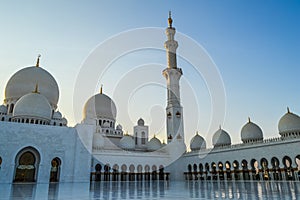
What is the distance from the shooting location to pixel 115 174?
66.0 ft

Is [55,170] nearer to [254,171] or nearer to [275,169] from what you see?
[254,171]

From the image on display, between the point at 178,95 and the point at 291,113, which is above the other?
the point at 178,95

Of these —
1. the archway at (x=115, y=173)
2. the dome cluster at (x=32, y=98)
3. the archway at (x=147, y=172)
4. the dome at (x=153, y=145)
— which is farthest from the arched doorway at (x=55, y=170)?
the dome at (x=153, y=145)

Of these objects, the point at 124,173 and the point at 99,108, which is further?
the point at 99,108

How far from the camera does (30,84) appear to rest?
816 inches

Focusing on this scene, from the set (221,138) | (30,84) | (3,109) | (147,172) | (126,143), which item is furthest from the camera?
(126,143)

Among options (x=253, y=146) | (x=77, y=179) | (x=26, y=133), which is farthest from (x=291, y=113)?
(x=26, y=133)

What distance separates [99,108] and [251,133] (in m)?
15.8

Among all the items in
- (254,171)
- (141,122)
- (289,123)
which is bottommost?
(254,171)

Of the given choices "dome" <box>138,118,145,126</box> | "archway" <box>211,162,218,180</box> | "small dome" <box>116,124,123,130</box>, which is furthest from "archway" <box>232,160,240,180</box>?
"small dome" <box>116,124,123,130</box>

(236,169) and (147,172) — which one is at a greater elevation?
(236,169)

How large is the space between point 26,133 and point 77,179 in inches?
183

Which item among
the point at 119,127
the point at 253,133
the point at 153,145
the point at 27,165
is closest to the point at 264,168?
the point at 253,133

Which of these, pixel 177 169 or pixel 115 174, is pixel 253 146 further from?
pixel 115 174
